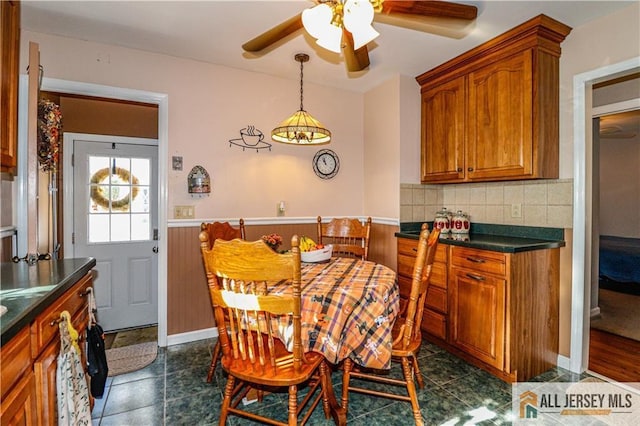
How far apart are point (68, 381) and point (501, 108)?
315 centimetres

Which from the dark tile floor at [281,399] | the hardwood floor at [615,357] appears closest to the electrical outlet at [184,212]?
the dark tile floor at [281,399]

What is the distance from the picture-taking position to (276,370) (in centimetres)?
147

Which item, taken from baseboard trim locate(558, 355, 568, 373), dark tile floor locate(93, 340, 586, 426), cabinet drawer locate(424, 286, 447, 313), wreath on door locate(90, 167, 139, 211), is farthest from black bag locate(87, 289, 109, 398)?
baseboard trim locate(558, 355, 568, 373)

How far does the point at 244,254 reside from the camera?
1.36 m

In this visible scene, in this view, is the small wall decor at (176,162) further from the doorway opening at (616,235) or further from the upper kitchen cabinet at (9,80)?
the doorway opening at (616,235)

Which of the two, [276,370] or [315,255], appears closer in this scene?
[276,370]

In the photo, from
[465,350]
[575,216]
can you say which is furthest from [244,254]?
[575,216]

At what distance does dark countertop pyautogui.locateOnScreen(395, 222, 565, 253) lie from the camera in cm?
234

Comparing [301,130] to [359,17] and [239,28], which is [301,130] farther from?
[359,17]

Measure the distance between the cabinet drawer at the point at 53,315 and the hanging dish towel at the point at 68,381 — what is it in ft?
0.12

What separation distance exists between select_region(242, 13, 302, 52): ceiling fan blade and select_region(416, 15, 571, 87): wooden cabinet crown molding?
1702 millimetres

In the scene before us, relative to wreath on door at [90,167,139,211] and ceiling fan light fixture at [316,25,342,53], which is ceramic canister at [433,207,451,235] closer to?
ceiling fan light fixture at [316,25,342,53]

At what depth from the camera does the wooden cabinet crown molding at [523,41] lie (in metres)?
2.30

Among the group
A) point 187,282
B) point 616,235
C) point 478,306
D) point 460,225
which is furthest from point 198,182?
A: point 616,235
